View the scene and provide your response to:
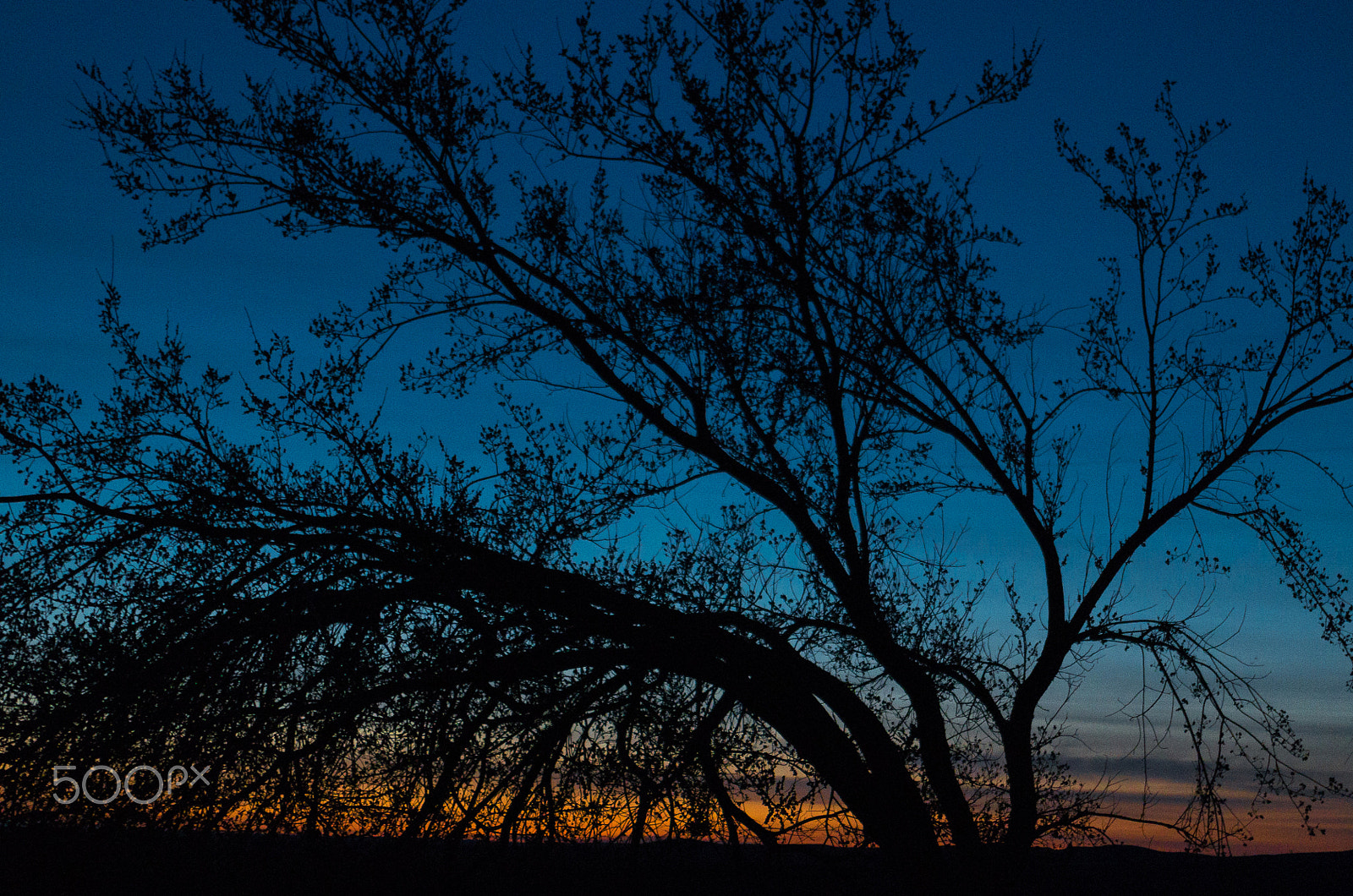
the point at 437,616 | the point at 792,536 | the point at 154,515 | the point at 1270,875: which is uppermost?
the point at 792,536

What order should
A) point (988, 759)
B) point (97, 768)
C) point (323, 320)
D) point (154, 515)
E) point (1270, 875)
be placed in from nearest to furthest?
point (97, 768) < point (154, 515) < point (323, 320) < point (988, 759) < point (1270, 875)

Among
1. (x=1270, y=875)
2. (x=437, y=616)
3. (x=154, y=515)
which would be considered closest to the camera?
(x=437, y=616)

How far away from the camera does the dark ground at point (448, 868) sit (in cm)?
614

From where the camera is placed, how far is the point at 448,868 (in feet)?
22.9

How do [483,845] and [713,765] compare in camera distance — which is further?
[713,765]

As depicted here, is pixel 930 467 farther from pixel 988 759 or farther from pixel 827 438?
pixel 988 759

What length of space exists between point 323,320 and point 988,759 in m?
8.39

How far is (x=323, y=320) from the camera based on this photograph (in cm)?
999

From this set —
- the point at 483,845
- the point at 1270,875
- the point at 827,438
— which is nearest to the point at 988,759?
the point at 827,438

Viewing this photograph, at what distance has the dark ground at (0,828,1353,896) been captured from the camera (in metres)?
6.14

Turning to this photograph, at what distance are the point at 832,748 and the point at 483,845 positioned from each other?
3.40 metres

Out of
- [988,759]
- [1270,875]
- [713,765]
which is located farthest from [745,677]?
[1270,875]

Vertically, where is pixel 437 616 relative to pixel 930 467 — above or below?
below

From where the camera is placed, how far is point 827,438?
11586 millimetres
